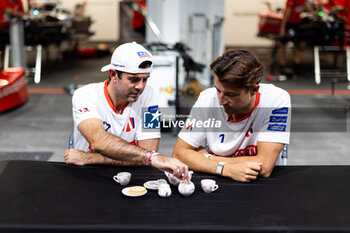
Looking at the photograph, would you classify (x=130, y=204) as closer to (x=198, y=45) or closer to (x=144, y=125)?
(x=144, y=125)

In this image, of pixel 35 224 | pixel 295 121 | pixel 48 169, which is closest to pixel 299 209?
pixel 35 224

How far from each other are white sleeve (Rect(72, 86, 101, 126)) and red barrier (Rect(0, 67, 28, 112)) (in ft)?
12.3

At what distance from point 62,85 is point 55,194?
242 inches

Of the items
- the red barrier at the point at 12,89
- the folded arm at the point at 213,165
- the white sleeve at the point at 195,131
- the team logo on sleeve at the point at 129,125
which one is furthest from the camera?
the red barrier at the point at 12,89

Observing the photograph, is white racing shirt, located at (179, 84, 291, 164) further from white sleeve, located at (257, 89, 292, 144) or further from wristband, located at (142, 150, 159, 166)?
wristband, located at (142, 150, 159, 166)

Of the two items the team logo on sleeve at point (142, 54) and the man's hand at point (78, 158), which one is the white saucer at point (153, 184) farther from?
the team logo on sleeve at point (142, 54)

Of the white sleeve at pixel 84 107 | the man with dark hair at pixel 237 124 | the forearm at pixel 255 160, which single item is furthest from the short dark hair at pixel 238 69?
the white sleeve at pixel 84 107

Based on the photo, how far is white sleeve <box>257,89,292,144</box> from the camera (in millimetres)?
2352

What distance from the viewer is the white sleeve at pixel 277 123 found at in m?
2.35

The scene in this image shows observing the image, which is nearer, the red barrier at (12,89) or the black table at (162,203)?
the black table at (162,203)

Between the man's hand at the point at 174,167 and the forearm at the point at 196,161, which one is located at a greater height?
the man's hand at the point at 174,167

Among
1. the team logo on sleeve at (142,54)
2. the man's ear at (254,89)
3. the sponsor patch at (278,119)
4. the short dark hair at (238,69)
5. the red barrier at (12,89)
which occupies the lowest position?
the red barrier at (12,89)

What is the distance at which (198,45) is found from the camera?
7895 millimetres

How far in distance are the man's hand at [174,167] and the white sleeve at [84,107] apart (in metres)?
0.51
